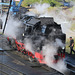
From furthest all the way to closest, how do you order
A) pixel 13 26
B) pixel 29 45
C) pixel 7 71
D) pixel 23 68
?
pixel 13 26
pixel 29 45
pixel 23 68
pixel 7 71

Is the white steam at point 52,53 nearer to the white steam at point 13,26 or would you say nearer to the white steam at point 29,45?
the white steam at point 29,45

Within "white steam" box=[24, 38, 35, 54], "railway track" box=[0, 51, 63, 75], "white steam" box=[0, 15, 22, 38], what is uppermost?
"white steam" box=[0, 15, 22, 38]

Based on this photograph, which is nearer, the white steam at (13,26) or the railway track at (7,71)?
the railway track at (7,71)

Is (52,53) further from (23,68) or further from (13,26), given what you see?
(13,26)

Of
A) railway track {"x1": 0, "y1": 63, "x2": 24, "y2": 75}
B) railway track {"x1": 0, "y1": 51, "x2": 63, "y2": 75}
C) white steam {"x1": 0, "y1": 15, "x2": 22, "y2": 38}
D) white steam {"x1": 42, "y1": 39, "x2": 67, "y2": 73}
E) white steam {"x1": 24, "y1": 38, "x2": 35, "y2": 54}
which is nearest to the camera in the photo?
railway track {"x1": 0, "y1": 63, "x2": 24, "y2": 75}

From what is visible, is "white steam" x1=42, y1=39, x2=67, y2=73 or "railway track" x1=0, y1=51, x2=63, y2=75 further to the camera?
"white steam" x1=42, y1=39, x2=67, y2=73

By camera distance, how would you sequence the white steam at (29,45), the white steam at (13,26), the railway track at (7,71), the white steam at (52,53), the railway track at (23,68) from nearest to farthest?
1. the railway track at (7,71)
2. the railway track at (23,68)
3. the white steam at (52,53)
4. the white steam at (29,45)
5. the white steam at (13,26)

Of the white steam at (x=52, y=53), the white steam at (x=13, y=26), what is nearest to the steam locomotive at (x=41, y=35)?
the white steam at (x=52, y=53)

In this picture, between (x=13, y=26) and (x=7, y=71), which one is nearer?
(x=7, y=71)

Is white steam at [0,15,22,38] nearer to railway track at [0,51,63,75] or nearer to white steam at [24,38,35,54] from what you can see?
white steam at [24,38,35,54]

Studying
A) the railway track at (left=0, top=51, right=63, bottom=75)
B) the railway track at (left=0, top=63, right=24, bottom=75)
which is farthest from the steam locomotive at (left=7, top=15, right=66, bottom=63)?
the railway track at (left=0, top=63, right=24, bottom=75)

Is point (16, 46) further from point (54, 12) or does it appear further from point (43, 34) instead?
point (54, 12)

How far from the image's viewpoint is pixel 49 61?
746cm

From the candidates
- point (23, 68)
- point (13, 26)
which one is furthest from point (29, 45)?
point (13, 26)
